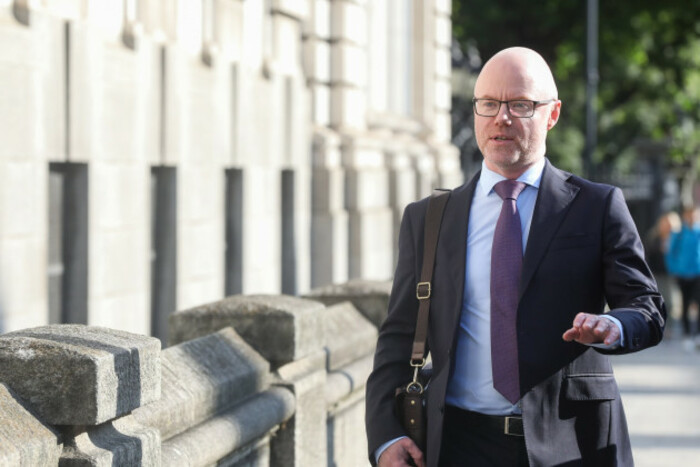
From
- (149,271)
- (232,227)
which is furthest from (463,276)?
(232,227)

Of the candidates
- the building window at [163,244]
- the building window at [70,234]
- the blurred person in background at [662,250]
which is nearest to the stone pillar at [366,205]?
the blurred person in background at [662,250]

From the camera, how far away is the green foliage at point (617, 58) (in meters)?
33.0

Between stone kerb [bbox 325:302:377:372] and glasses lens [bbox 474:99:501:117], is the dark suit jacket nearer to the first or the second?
glasses lens [bbox 474:99:501:117]

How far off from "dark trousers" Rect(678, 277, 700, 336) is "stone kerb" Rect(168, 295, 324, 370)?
41.4 ft

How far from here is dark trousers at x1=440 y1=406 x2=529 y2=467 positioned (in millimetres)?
3846

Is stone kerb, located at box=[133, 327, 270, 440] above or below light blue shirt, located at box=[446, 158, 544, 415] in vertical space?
below

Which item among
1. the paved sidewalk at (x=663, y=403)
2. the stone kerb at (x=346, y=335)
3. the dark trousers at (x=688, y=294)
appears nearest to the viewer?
the stone kerb at (x=346, y=335)

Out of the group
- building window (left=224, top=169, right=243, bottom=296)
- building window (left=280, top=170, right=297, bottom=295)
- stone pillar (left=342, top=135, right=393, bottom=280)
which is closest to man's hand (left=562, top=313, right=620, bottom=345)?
building window (left=224, top=169, right=243, bottom=296)

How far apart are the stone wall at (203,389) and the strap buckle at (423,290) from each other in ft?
2.72

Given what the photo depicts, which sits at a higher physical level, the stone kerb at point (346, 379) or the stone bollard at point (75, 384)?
the stone bollard at point (75, 384)

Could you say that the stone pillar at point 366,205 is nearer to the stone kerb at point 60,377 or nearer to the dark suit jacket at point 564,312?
the dark suit jacket at point 564,312

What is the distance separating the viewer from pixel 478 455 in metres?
A: 3.90

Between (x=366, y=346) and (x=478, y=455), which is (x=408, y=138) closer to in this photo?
(x=366, y=346)

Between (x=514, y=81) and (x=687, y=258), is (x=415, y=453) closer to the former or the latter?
(x=514, y=81)
